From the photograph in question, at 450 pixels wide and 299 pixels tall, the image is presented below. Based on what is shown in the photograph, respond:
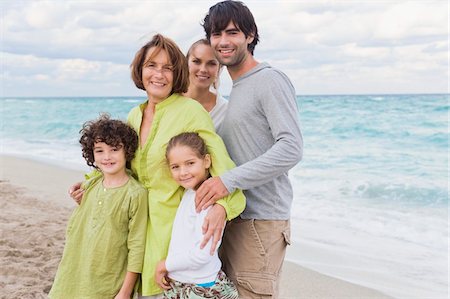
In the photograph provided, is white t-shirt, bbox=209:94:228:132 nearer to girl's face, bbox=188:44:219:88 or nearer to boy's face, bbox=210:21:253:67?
girl's face, bbox=188:44:219:88

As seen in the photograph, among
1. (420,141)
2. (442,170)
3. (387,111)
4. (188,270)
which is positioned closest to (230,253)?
(188,270)

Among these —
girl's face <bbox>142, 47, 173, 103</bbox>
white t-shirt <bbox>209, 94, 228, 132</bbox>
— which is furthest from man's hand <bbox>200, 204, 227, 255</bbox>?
white t-shirt <bbox>209, 94, 228, 132</bbox>

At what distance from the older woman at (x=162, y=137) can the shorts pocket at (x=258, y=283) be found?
0.38 metres

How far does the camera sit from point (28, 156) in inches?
542

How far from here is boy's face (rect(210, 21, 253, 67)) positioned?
9.07 ft

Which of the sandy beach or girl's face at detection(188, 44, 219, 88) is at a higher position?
girl's face at detection(188, 44, 219, 88)

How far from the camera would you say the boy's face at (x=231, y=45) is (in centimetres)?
277

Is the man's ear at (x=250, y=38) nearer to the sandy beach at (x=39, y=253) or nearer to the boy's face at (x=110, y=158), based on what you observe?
the boy's face at (x=110, y=158)

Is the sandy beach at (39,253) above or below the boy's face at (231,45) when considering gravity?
below

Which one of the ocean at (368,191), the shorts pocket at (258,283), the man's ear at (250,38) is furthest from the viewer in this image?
the ocean at (368,191)

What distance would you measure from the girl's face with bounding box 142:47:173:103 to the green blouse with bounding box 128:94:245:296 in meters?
0.09

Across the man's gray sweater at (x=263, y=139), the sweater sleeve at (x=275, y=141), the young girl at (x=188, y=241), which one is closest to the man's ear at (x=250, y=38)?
the man's gray sweater at (x=263, y=139)

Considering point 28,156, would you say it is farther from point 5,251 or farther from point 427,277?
point 427,277

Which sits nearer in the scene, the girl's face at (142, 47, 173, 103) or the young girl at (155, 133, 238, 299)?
the young girl at (155, 133, 238, 299)
